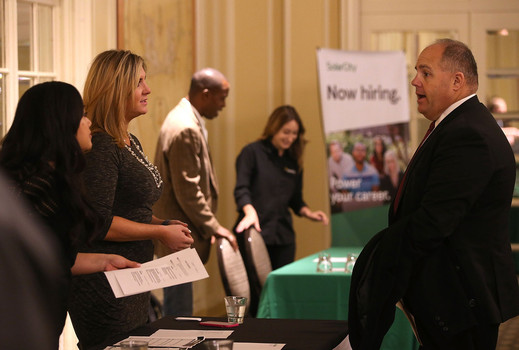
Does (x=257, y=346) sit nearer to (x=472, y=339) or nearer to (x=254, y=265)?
(x=472, y=339)

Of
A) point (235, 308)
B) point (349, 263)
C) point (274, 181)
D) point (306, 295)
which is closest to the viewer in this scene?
point (235, 308)

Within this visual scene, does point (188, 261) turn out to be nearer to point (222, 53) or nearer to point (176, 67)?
point (176, 67)

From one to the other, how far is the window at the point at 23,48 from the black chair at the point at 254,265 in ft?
4.44

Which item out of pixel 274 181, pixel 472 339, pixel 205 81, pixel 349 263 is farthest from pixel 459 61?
pixel 274 181

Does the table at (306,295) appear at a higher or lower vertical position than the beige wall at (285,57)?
lower

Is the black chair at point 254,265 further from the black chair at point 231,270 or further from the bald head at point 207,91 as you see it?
the bald head at point 207,91

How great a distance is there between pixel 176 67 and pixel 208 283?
1825 millimetres

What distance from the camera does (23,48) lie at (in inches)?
150

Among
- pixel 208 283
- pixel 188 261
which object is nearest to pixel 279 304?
pixel 188 261

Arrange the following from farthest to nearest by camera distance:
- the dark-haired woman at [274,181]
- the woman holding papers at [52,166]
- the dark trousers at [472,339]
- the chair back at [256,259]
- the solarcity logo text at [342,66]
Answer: the solarcity logo text at [342,66], the dark-haired woman at [274,181], the chair back at [256,259], the dark trousers at [472,339], the woman holding papers at [52,166]

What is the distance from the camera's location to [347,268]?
3.86 meters

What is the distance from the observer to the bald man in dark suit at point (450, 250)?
2.20m

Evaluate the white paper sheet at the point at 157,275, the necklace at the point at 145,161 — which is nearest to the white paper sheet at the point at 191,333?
the white paper sheet at the point at 157,275

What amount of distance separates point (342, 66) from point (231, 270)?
216 centimetres
